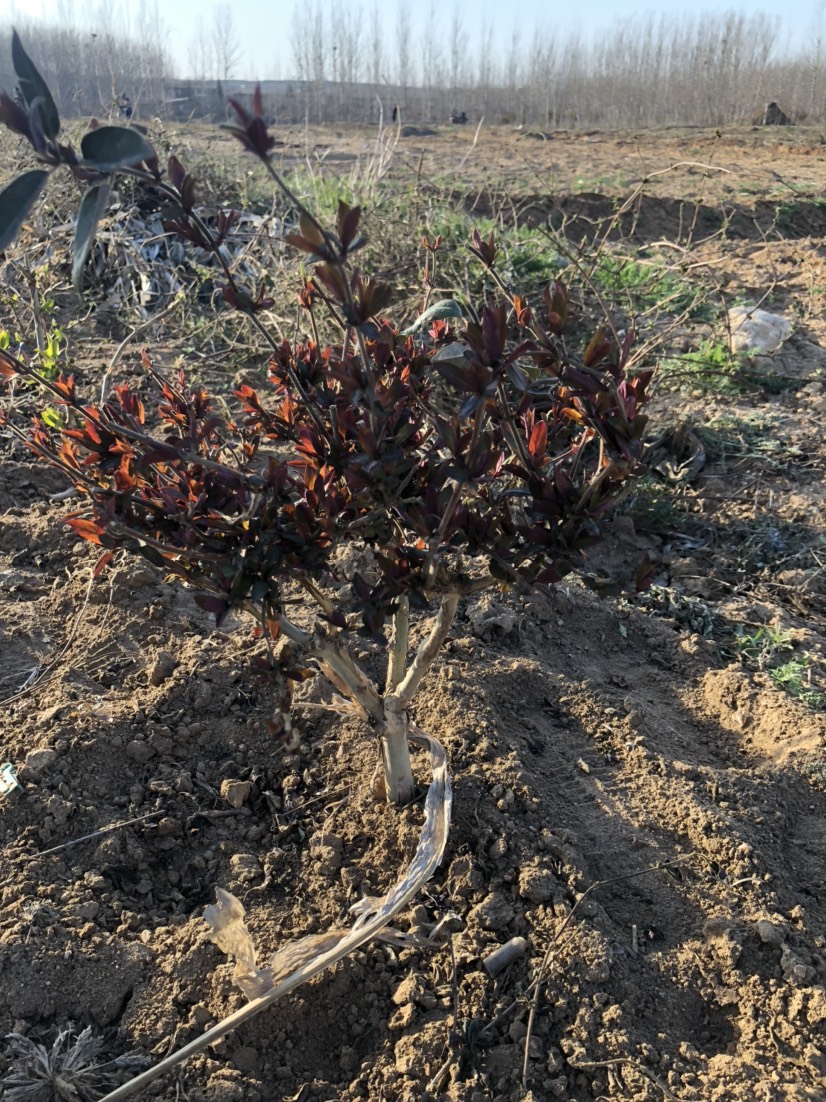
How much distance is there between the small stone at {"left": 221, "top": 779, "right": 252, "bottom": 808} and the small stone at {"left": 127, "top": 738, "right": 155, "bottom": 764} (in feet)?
0.84

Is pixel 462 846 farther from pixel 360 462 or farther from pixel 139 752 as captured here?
pixel 360 462

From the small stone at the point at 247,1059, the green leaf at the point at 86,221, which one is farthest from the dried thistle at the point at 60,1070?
the green leaf at the point at 86,221

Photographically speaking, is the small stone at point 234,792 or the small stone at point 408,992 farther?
the small stone at point 234,792

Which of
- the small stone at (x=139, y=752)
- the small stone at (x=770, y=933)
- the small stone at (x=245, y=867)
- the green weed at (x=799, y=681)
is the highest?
the small stone at (x=139, y=752)

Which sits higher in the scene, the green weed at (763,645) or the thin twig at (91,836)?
the thin twig at (91,836)

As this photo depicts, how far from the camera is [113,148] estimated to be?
1.06 meters

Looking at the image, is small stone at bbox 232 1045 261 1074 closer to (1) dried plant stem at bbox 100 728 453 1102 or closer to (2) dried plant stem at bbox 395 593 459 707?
(1) dried plant stem at bbox 100 728 453 1102

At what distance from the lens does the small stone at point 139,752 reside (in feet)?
7.84

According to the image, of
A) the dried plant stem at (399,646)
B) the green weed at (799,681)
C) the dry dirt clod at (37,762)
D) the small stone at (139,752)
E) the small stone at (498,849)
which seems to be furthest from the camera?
the green weed at (799,681)

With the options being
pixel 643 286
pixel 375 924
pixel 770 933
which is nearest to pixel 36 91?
pixel 375 924

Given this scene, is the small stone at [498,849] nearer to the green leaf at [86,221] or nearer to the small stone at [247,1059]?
the small stone at [247,1059]

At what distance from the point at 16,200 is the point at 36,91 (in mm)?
220

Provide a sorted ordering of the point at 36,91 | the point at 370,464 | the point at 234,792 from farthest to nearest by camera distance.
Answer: the point at 234,792
the point at 370,464
the point at 36,91

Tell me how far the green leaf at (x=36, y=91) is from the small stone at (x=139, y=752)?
1.71 m
